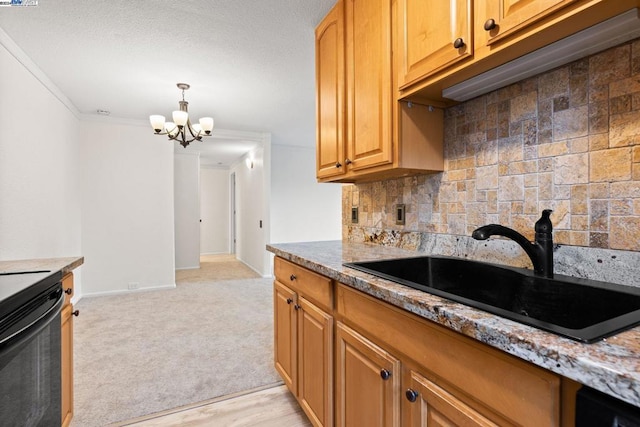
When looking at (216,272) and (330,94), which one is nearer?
(330,94)

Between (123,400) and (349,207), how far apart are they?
192cm

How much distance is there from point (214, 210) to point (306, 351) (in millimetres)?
7371

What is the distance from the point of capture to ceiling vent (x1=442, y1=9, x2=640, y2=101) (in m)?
0.84

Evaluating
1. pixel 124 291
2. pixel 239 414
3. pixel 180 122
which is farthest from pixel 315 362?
pixel 124 291

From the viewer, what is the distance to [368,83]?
155cm

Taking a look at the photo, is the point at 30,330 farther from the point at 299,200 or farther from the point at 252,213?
the point at 299,200

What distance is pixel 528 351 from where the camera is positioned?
54 cm

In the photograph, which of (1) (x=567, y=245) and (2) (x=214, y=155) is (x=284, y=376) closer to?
Result: (1) (x=567, y=245)

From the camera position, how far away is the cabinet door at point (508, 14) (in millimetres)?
810

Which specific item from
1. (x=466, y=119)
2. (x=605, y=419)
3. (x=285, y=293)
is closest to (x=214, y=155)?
(x=285, y=293)

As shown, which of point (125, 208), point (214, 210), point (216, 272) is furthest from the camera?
point (214, 210)

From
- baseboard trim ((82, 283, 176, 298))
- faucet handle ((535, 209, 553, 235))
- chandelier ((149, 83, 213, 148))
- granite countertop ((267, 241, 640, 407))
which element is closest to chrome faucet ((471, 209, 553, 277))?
faucet handle ((535, 209, 553, 235))

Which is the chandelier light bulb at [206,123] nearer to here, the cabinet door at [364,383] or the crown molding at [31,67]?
the crown molding at [31,67]

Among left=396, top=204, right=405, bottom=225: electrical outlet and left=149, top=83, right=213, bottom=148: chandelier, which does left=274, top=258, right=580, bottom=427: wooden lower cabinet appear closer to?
left=396, top=204, right=405, bottom=225: electrical outlet
